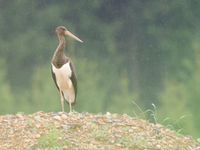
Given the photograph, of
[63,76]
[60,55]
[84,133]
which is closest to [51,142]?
[84,133]

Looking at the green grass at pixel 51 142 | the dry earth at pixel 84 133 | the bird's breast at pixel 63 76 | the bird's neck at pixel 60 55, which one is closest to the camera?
the green grass at pixel 51 142

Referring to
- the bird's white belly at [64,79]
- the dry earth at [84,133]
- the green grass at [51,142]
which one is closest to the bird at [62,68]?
the bird's white belly at [64,79]

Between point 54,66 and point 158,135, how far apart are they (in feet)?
8.77

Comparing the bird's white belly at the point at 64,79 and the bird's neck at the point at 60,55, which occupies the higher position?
the bird's neck at the point at 60,55

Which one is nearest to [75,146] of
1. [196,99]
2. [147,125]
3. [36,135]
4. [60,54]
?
[36,135]

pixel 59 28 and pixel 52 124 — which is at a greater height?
pixel 59 28

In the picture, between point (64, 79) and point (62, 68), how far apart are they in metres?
0.32

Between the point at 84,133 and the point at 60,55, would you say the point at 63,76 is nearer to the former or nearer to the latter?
the point at 60,55

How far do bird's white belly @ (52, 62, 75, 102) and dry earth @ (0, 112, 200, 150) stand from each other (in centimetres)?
138

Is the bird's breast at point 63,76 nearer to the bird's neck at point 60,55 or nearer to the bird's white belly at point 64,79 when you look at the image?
the bird's white belly at point 64,79

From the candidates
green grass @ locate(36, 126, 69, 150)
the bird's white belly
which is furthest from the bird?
green grass @ locate(36, 126, 69, 150)

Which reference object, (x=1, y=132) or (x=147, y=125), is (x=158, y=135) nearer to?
(x=147, y=125)

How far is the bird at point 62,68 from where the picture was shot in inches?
359

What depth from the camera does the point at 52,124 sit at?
7.37 metres
